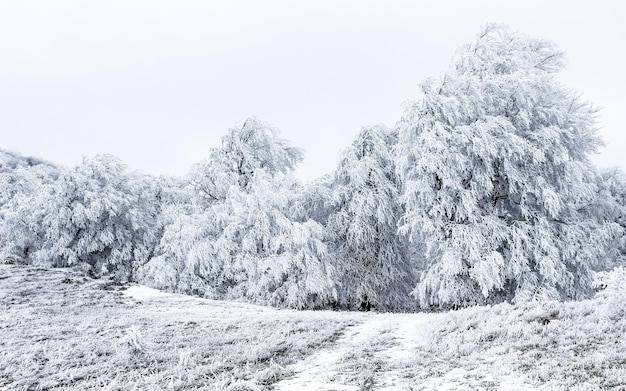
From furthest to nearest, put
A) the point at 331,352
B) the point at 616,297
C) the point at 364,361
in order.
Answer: the point at 331,352 < the point at 616,297 < the point at 364,361

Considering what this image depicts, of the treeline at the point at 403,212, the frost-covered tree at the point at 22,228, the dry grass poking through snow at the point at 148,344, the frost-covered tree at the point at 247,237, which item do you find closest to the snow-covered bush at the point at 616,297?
the dry grass poking through snow at the point at 148,344

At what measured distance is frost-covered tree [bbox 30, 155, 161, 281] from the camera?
23656 mm

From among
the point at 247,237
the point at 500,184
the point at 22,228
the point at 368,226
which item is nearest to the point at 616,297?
the point at 500,184

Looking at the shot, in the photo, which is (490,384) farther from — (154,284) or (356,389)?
(154,284)

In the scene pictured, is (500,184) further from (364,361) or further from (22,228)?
(22,228)

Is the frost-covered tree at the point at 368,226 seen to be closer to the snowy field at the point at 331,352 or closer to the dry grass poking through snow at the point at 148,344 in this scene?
the dry grass poking through snow at the point at 148,344

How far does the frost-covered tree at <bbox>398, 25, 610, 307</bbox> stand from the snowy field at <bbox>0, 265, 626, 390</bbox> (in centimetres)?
413

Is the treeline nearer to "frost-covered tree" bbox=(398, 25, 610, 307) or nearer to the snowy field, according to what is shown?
"frost-covered tree" bbox=(398, 25, 610, 307)

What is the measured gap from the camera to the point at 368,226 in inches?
745

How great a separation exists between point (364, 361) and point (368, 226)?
11.5m

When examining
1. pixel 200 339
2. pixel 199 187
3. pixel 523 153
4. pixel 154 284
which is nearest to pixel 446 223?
pixel 523 153

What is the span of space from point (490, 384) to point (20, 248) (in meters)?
27.3

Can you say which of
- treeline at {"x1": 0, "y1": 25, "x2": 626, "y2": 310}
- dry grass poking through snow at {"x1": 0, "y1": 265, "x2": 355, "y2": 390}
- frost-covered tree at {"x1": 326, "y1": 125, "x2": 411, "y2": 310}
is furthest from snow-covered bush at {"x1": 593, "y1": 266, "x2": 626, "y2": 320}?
frost-covered tree at {"x1": 326, "y1": 125, "x2": 411, "y2": 310}

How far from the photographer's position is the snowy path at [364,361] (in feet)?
21.6
